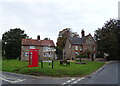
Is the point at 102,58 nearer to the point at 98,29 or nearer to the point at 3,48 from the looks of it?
the point at 98,29

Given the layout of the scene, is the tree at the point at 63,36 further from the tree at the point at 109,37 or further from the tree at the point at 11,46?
the tree at the point at 109,37

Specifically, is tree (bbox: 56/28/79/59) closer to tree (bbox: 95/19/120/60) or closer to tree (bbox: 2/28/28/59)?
tree (bbox: 2/28/28/59)

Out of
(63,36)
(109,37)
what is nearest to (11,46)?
(63,36)

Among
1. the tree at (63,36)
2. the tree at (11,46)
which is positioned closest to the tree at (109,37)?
the tree at (63,36)

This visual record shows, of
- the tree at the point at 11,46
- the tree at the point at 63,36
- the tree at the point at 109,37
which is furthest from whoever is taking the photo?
the tree at the point at 63,36

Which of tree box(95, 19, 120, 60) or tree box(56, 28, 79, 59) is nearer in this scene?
tree box(95, 19, 120, 60)

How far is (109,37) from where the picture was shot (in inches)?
1695

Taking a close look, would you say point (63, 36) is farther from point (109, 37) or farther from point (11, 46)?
point (109, 37)

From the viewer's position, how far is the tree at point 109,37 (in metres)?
43.7

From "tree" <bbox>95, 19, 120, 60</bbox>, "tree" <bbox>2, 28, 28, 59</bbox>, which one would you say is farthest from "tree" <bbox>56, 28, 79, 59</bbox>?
"tree" <bbox>95, 19, 120, 60</bbox>

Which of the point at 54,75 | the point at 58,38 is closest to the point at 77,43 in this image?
the point at 58,38

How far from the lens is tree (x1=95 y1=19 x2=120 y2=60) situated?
43.7 metres

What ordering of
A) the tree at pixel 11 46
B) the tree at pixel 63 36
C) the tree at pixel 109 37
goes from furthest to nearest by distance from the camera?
the tree at pixel 63 36
the tree at pixel 11 46
the tree at pixel 109 37

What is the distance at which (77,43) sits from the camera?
176ft
